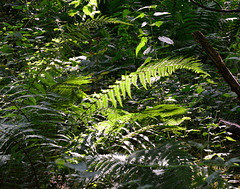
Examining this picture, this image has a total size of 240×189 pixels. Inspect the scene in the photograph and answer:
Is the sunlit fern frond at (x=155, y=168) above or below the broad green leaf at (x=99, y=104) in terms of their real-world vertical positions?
below

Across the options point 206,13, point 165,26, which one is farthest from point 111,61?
point 206,13

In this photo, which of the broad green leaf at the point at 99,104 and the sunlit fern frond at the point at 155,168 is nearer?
the sunlit fern frond at the point at 155,168

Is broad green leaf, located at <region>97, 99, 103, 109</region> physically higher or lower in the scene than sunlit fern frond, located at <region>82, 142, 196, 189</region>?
higher

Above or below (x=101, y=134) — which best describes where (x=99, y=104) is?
above

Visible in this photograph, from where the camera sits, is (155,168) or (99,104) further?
(99,104)

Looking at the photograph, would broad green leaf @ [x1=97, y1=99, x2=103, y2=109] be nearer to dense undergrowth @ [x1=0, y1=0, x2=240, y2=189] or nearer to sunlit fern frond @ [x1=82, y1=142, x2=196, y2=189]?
dense undergrowth @ [x1=0, y1=0, x2=240, y2=189]

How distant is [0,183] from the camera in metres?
0.86

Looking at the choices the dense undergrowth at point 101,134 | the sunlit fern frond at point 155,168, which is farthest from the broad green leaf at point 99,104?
the sunlit fern frond at point 155,168

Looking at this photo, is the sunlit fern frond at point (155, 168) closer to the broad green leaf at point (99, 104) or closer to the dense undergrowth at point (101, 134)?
the dense undergrowth at point (101, 134)

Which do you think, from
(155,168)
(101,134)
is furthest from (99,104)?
(155,168)

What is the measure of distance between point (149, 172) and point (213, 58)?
3.97 feet

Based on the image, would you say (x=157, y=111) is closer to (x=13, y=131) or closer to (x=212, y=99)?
(x=13, y=131)

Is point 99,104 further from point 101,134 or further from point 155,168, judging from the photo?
point 155,168

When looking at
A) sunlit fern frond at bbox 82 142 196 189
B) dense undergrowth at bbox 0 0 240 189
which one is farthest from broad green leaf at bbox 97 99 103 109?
sunlit fern frond at bbox 82 142 196 189
